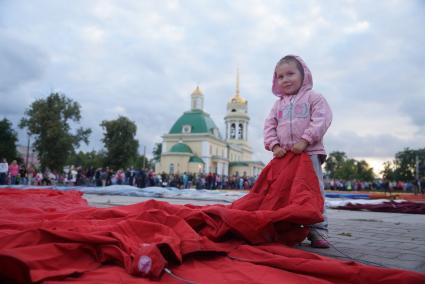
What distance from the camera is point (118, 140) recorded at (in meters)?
42.8

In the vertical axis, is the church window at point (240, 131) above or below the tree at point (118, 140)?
above

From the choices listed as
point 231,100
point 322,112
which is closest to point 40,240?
point 322,112

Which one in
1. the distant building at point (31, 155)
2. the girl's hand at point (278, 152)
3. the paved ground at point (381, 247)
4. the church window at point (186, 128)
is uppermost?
the church window at point (186, 128)

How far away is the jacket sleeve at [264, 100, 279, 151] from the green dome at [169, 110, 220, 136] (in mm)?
55996

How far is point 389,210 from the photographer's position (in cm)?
764

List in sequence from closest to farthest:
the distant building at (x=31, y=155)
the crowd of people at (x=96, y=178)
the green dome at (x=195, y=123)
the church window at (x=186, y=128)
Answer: the crowd of people at (x=96, y=178) → the distant building at (x=31, y=155) → the green dome at (x=195, y=123) → the church window at (x=186, y=128)

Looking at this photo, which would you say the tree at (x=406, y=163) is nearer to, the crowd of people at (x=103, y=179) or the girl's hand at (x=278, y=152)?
the crowd of people at (x=103, y=179)

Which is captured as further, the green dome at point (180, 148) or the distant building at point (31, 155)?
the green dome at point (180, 148)

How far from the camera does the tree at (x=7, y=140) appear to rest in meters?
38.7

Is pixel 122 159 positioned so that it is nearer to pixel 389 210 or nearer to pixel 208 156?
pixel 208 156

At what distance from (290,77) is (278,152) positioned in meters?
0.73

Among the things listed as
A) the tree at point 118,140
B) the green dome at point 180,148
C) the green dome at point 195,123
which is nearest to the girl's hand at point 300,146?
the tree at point 118,140

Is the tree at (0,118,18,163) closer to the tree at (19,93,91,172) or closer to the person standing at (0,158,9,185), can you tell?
the tree at (19,93,91,172)

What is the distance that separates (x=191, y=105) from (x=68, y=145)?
34220 millimetres
